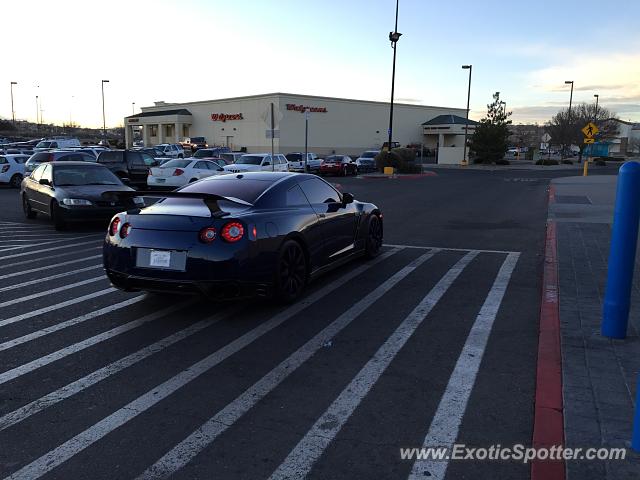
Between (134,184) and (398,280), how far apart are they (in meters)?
17.5

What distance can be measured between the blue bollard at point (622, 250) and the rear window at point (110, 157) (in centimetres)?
2067

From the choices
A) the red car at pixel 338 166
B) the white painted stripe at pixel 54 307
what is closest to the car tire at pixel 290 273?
the white painted stripe at pixel 54 307

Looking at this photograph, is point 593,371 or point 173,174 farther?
point 173,174

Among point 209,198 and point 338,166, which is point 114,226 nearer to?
point 209,198

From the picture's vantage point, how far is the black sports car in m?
5.54

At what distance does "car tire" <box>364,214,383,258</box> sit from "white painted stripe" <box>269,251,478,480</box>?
2.51 m

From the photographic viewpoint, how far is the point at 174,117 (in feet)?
253

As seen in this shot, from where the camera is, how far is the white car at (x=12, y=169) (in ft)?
79.5

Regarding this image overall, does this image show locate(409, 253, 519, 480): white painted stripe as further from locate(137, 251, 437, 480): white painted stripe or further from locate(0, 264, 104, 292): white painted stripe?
locate(0, 264, 104, 292): white painted stripe

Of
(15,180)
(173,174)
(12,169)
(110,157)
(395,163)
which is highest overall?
(110,157)

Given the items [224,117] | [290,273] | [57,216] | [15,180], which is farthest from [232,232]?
[224,117]

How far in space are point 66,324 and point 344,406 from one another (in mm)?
3261

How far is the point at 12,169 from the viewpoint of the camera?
2439cm

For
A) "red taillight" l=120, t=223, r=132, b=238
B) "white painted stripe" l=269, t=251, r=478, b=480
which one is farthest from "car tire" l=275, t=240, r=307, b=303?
"red taillight" l=120, t=223, r=132, b=238
